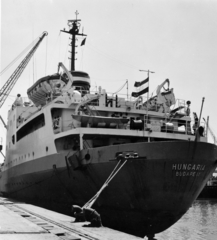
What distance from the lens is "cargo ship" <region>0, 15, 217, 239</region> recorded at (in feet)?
50.2

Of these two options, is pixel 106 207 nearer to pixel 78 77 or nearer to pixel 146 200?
pixel 146 200

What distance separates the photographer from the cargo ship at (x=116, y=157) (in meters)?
15.3

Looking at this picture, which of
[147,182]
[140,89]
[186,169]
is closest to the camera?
[147,182]

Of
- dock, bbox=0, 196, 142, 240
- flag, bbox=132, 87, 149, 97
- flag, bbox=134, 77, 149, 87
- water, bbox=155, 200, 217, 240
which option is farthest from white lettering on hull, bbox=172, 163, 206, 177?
flag, bbox=134, 77, 149, 87

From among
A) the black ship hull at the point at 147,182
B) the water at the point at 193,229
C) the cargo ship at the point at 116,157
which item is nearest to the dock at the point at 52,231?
the cargo ship at the point at 116,157

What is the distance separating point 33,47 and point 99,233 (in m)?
33.8

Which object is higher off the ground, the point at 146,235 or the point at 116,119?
the point at 116,119

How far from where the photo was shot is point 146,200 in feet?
50.8

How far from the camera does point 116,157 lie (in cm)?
1540

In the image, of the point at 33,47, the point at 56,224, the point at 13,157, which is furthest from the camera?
the point at 33,47

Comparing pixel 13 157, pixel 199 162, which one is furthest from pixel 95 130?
pixel 13 157

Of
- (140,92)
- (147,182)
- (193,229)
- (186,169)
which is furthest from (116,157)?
(193,229)

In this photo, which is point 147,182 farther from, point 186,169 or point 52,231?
point 52,231

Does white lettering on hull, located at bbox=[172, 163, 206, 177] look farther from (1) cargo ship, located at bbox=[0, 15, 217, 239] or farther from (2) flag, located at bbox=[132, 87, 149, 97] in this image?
(2) flag, located at bbox=[132, 87, 149, 97]
